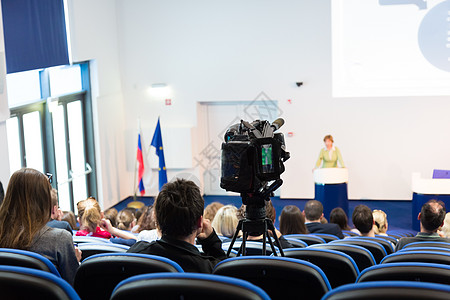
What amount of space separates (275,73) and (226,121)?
4.34 ft

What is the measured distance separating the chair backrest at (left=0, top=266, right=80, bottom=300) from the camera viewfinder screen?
4.07 feet

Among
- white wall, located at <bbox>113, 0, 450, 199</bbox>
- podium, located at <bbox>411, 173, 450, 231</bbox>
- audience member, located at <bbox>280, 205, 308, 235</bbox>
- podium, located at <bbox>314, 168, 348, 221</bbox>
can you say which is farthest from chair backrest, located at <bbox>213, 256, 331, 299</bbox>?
white wall, located at <bbox>113, 0, 450, 199</bbox>

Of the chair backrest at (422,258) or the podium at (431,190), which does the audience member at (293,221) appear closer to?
the chair backrest at (422,258)

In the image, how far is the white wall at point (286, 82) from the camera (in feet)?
33.4

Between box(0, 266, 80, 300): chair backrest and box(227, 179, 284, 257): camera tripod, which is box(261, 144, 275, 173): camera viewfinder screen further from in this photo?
box(0, 266, 80, 300): chair backrest

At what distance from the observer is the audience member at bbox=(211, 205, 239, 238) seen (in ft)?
15.8

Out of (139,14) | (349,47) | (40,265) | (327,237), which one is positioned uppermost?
(139,14)

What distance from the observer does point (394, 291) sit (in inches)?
64.5

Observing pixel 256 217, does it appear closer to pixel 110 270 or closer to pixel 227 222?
pixel 110 270

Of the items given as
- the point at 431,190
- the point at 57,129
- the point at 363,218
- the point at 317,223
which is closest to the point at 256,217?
the point at 363,218

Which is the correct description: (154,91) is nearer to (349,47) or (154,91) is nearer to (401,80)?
(349,47)

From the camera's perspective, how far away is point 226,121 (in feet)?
36.2

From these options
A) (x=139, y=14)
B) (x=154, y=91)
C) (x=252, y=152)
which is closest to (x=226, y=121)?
(x=154, y=91)

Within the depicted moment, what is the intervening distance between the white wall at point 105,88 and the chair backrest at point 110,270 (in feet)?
24.5
